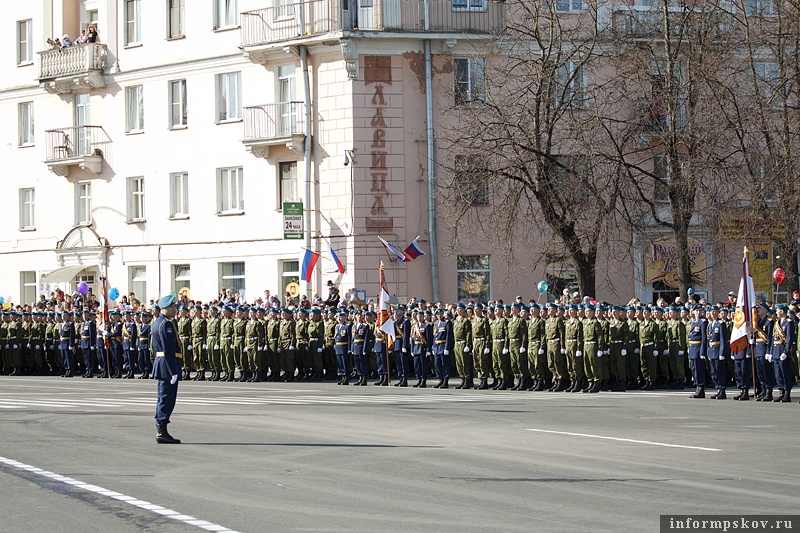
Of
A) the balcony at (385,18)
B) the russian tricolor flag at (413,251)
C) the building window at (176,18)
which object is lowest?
the russian tricolor flag at (413,251)

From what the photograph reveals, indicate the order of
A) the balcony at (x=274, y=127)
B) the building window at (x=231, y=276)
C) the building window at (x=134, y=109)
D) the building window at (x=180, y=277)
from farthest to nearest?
the building window at (x=134, y=109), the building window at (x=180, y=277), the building window at (x=231, y=276), the balcony at (x=274, y=127)

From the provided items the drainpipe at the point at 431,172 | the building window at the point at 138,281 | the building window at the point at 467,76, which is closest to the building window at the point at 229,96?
the building window at the point at 138,281

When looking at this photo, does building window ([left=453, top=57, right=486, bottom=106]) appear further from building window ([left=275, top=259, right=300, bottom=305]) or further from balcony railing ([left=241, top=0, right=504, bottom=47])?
building window ([left=275, top=259, right=300, bottom=305])

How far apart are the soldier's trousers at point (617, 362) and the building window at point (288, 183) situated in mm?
16485

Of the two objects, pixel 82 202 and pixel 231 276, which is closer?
pixel 231 276

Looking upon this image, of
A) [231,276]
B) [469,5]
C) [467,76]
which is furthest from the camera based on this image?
[231,276]

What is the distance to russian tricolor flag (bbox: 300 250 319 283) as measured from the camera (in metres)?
38.4

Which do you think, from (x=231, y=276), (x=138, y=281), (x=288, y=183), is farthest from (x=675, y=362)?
(x=138, y=281)

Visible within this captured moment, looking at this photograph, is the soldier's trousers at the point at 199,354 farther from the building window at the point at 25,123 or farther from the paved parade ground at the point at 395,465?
the building window at the point at 25,123

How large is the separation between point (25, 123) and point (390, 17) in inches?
719

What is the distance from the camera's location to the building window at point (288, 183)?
40.9 meters

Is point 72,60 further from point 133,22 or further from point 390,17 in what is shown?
point 390,17

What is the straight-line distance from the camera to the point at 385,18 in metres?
38.7

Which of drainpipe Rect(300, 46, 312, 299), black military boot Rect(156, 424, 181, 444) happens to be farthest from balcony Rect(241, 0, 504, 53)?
black military boot Rect(156, 424, 181, 444)
